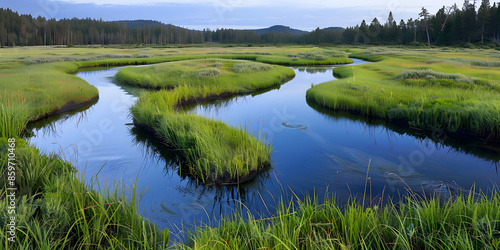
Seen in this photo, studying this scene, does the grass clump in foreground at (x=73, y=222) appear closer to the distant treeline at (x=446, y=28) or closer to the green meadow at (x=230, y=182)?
the green meadow at (x=230, y=182)

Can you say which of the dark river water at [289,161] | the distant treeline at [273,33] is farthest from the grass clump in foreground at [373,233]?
the distant treeline at [273,33]

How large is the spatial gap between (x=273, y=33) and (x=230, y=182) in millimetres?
171853

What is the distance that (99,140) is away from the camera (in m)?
11.3

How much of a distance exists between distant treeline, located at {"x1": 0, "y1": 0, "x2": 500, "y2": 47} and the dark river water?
67.9 meters

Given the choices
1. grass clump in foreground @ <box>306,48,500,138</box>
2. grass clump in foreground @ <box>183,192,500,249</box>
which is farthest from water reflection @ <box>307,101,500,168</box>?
grass clump in foreground @ <box>183,192,500,249</box>

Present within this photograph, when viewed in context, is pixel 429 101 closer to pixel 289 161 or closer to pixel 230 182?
pixel 289 161

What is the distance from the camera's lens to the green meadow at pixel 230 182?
4.32 metres

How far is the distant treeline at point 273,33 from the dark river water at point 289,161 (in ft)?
223

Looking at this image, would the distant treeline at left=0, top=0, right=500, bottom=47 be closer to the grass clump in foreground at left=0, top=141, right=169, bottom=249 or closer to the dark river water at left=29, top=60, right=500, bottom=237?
the dark river water at left=29, top=60, right=500, bottom=237

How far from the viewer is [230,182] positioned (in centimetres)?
776

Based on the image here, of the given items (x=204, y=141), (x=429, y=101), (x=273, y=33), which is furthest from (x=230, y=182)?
(x=273, y=33)

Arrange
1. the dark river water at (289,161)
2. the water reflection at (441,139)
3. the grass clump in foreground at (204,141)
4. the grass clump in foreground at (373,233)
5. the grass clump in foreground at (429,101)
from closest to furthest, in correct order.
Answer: the grass clump in foreground at (373,233) → the dark river water at (289,161) → the grass clump in foreground at (204,141) → the water reflection at (441,139) → the grass clump in foreground at (429,101)

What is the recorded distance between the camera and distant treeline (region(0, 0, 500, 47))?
271 ft

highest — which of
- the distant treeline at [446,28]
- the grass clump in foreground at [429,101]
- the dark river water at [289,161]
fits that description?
the distant treeline at [446,28]
